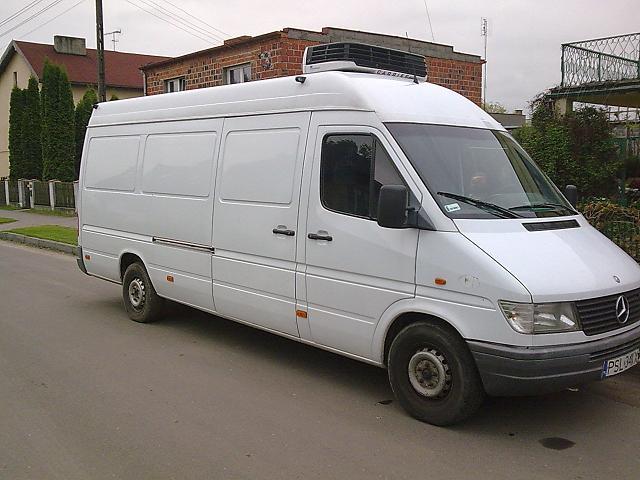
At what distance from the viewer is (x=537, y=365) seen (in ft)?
14.3

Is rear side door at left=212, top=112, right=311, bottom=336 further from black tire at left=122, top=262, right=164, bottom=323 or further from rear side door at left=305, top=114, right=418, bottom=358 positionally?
black tire at left=122, top=262, right=164, bottom=323

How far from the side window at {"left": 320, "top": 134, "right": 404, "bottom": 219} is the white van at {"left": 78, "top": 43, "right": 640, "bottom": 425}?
12mm

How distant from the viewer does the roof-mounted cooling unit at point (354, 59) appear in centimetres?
611

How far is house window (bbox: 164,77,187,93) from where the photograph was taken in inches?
713

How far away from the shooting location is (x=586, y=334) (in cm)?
451

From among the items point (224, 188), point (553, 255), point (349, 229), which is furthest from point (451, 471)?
point (224, 188)

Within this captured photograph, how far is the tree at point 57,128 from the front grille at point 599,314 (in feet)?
88.5

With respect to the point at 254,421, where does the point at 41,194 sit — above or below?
above

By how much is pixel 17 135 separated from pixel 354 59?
29725 millimetres

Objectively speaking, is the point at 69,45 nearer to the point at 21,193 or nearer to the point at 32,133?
the point at 32,133

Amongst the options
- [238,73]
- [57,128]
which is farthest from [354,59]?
[57,128]

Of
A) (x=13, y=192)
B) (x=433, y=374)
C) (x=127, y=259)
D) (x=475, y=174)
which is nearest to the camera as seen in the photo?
(x=433, y=374)

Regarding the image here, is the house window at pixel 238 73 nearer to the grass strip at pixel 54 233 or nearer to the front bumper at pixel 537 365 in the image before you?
the grass strip at pixel 54 233

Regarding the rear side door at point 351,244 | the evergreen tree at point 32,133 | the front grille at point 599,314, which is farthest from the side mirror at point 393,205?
the evergreen tree at point 32,133
